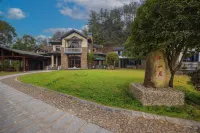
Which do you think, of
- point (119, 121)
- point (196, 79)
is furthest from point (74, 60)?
point (196, 79)

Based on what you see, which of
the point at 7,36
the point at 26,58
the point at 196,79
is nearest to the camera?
the point at 196,79

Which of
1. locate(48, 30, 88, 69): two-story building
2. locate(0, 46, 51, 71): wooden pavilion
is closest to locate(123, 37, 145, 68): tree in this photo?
locate(0, 46, 51, 71): wooden pavilion

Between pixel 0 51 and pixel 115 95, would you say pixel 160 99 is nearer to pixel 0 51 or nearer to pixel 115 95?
pixel 115 95

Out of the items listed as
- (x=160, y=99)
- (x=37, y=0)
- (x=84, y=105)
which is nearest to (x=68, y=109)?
(x=84, y=105)

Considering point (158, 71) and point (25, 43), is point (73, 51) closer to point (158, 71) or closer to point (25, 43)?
point (158, 71)

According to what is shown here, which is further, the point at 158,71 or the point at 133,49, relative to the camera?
the point at 133,49

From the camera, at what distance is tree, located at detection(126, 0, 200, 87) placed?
397 cm

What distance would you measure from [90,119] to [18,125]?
72.5 inches

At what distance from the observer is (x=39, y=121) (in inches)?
136

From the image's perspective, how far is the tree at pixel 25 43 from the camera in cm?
3697

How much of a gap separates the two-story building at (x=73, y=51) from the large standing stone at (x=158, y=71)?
18.6m

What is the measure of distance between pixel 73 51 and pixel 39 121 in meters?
20.5

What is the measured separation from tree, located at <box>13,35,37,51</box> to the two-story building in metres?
18.5

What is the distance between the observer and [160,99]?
188 inches
